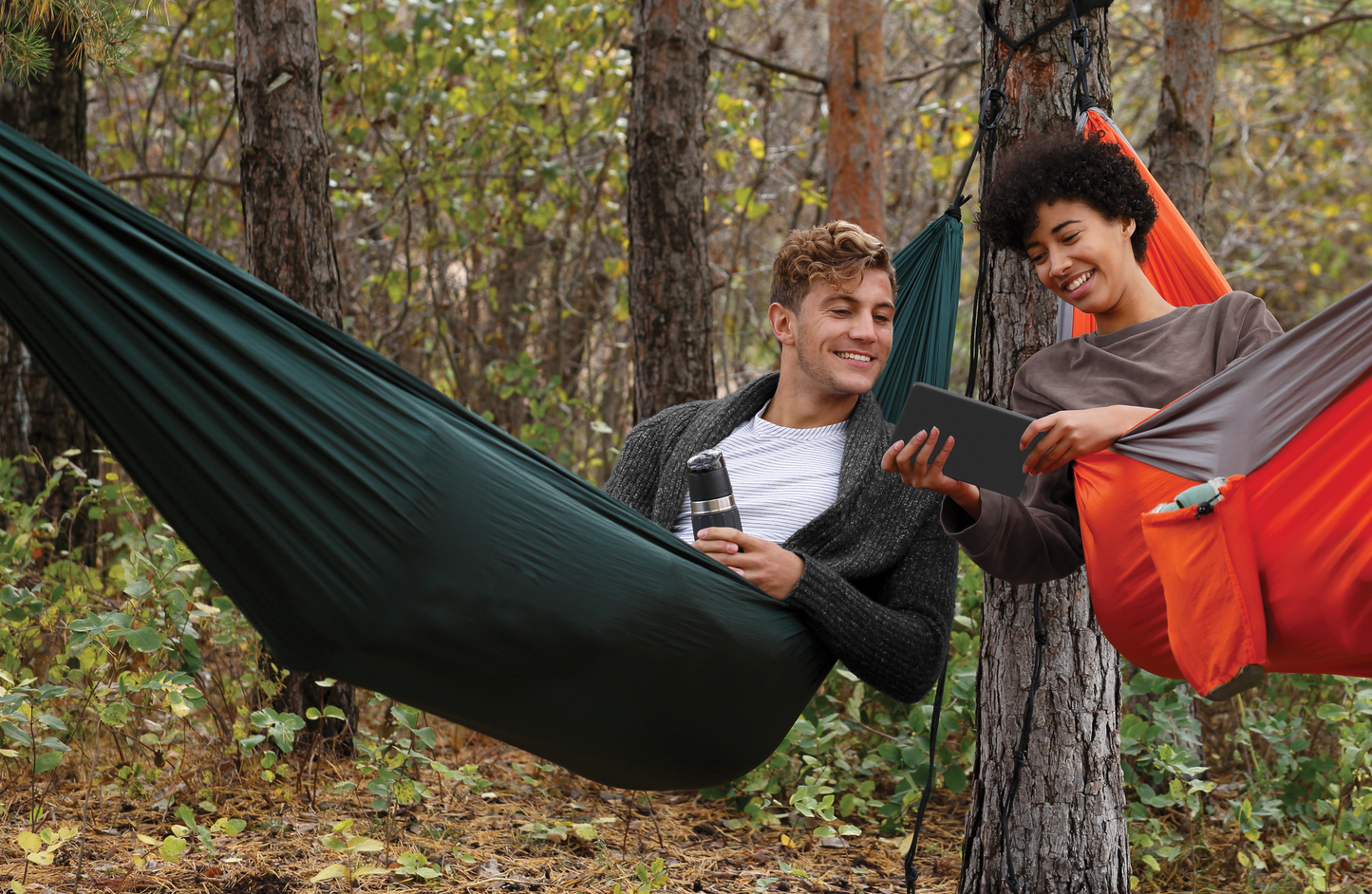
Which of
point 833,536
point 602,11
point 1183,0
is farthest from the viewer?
point 602,11

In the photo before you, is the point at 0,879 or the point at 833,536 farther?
the point at 0,879

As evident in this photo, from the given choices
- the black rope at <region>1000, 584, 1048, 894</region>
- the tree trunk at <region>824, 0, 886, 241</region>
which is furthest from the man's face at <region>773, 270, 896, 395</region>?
the tree trunk at <region>824, 0, 886, 241</region>

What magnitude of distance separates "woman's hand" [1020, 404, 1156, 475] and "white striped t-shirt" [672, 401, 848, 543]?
0.46 metres

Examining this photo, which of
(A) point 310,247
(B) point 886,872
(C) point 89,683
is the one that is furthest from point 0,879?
(B) point 886,872

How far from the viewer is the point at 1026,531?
1.42 metres

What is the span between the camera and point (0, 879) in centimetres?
184

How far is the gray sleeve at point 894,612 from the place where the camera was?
1.50 metres

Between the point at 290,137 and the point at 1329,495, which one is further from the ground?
the point at 290,137

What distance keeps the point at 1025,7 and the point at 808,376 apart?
73 cm

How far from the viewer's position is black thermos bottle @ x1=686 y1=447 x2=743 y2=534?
1.49 metres

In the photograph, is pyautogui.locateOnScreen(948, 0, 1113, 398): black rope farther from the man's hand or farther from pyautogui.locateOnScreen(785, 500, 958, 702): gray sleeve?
the man's hand

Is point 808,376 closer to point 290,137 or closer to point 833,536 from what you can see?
point 833,536

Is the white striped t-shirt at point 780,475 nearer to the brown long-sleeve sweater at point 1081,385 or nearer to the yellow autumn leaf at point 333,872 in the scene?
the brown long-sleeve sweater at point 1081,385

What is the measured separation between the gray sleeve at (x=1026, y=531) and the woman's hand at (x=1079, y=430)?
0.14 m
